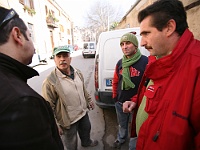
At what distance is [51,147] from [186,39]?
3.69ft

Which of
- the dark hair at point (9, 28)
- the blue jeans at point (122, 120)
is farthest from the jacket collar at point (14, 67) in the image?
the blue jeans at point (122, 120)

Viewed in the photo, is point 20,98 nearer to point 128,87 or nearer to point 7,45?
point 7,45

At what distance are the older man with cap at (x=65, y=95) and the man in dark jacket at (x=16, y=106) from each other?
3.48 feet

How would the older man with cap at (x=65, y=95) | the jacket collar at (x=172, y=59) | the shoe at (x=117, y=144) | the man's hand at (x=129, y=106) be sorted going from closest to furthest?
the jacket collar at (x=172, y=59)
the man's hand at (x=129, y=106)
the older man with cap at (x=65, y=95)
the shoe at (x=117, y=144)

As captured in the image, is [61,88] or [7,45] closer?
[7,45]

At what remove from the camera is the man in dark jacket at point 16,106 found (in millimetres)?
617

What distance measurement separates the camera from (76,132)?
2.23 m

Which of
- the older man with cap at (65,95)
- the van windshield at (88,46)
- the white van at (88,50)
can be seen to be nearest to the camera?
the older man with cap at (65,95)

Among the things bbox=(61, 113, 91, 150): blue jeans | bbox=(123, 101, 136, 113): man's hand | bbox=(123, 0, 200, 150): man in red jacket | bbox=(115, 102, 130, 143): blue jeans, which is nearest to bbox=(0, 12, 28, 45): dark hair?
bbox=(123, 0, 200, 150): man in red jacket

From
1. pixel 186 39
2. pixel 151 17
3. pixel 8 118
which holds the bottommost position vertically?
pixel 8 118

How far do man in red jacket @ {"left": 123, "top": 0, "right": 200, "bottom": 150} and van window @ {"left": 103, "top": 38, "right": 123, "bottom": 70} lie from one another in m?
1.87

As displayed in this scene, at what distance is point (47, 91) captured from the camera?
6.21 feet

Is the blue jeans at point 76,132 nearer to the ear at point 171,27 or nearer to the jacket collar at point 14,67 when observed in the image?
the jacket collar at point 14,67

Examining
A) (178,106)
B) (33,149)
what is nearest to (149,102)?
(178,106)
